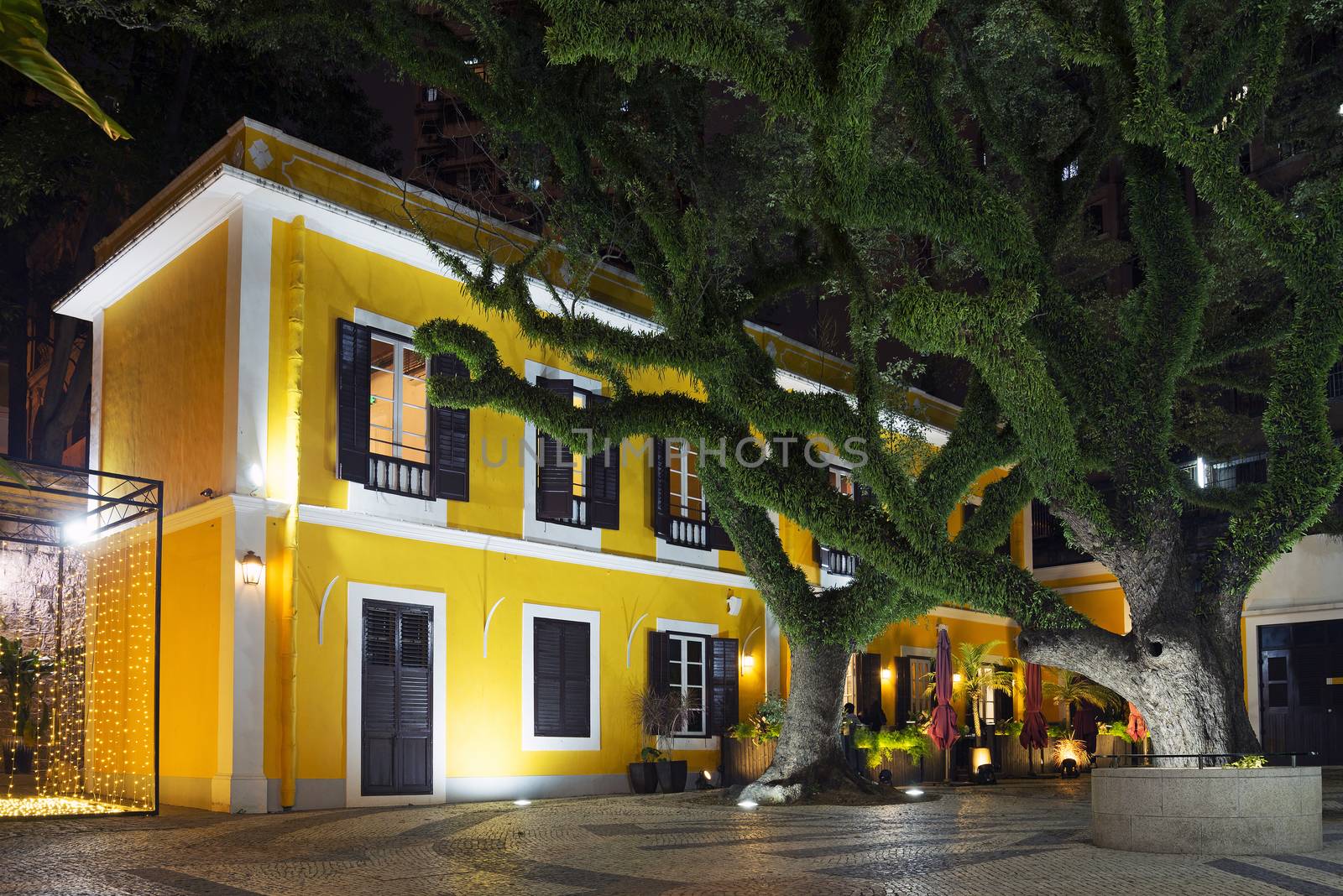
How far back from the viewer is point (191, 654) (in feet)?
44.3

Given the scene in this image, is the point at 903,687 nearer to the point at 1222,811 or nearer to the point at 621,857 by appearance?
the point at 1222,811

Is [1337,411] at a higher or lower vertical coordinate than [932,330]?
higher

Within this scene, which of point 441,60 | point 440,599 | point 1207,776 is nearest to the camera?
point 1207,776

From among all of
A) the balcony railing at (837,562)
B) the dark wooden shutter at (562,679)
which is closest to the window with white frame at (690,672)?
the dark wooden shutter at (562,679)

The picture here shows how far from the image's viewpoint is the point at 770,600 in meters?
13.3

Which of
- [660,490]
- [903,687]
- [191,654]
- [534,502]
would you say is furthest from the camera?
[903,687]

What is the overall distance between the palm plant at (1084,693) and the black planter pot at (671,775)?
9149 mm

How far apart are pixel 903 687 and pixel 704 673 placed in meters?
5.76

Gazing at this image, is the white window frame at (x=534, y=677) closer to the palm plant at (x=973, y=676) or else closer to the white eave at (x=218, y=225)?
the white eave at (x=218, y=225)

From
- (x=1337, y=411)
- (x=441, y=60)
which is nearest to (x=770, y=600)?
(x=441, y=60)

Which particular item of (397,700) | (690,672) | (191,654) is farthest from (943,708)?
(191,654)

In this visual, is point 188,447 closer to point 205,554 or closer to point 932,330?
point 205,554

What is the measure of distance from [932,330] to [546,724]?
28.0 ft

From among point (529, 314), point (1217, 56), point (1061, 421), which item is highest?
point (1217, 56)
